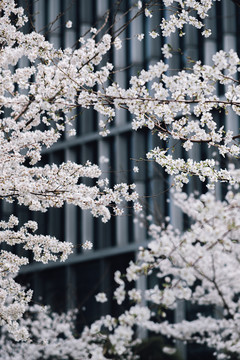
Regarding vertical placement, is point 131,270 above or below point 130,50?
below

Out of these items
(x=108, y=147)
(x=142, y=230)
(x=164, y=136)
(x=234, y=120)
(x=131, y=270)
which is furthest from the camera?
(x=108, y=147)

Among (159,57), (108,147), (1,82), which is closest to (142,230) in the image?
(108,147)

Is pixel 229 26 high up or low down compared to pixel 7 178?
up

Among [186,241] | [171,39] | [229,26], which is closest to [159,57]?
[171,39]

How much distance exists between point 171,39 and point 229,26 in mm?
2142

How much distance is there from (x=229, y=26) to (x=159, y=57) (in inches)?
120

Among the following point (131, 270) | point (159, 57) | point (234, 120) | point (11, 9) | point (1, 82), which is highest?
point (159, 57)

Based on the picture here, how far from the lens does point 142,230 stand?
88.4 ft

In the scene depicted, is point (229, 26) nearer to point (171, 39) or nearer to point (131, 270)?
Answer: point (171, 39)

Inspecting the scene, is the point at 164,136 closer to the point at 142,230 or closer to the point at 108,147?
the point at 142,230

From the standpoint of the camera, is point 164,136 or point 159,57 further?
point 159,57

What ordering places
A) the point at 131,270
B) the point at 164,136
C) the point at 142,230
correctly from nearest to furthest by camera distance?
the point at 131,270
the point at 164,136
the point at 142,230

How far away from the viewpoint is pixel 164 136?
8.07 meters

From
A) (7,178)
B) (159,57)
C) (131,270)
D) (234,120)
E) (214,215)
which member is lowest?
(131,270)
